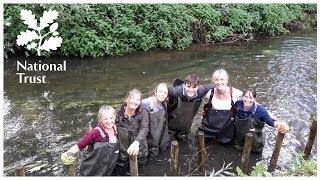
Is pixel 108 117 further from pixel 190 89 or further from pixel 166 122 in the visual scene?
pixel 190 89

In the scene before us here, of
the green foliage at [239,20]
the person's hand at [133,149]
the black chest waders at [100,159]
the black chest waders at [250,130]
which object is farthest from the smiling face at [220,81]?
the green foliage at [239,20]

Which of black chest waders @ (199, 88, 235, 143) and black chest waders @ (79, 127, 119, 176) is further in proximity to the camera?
black chest waders @ (199, 88, 235, 143)

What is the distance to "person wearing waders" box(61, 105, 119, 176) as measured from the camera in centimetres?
539

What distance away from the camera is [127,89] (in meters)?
10.4

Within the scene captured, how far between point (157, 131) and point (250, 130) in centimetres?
140

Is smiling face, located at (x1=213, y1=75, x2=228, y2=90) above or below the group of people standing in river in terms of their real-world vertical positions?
above

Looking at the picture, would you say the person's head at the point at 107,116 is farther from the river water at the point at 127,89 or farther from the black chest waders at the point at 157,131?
the river water at the point at 127,89

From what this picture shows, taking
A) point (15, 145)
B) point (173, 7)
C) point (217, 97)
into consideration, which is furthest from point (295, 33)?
point (15, 145)

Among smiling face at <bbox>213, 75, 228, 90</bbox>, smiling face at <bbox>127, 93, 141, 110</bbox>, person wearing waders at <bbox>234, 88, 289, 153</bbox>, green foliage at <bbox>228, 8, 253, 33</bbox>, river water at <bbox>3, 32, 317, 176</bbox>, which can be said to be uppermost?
green foliage at <bbox>228, 8, 253, 33</bbox>

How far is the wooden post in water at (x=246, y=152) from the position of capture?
5.72 m

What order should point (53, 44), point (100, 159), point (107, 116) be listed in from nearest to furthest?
point (107, 116)
point (100, 159)
point (53, 44)

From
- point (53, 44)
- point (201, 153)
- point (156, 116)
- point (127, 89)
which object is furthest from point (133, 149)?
point (53, 44)

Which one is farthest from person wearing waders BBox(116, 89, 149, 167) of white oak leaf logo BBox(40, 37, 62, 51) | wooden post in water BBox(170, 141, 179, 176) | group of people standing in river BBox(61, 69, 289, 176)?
white oak leaf logo BBox(40, 37, 62, 51)

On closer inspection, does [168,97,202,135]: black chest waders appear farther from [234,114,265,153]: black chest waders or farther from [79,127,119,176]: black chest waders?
[79,127,119,176]: black chest waders
